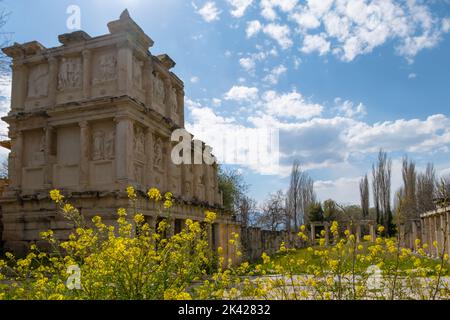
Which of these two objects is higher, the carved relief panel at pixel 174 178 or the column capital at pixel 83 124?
the column capital at pixel 83 124

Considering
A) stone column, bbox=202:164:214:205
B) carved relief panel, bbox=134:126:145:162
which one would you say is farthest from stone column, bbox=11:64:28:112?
stone column, bbox=202:164:214:205

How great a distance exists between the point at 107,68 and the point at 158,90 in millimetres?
3411

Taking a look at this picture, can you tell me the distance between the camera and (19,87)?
19.0m

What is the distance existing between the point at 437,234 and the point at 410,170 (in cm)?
2662

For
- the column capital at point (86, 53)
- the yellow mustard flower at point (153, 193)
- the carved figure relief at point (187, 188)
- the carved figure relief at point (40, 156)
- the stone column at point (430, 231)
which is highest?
the column capital at point (86, 53)

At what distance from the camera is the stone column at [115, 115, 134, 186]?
16.2 metres

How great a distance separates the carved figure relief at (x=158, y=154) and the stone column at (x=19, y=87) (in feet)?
19.8

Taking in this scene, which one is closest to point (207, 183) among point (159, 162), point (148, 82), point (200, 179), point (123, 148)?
point (200, 179)

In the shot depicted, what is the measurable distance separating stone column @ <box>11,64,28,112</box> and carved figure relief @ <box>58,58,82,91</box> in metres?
1.96

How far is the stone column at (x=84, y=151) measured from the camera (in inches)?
666

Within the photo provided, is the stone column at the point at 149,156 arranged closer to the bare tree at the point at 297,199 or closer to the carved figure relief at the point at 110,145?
the carved figure relief at the point at 110,145

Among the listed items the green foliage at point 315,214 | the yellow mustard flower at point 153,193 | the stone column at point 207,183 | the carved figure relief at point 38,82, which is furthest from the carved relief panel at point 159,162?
the green foliage at point 315,214

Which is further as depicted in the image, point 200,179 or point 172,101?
point 200,179

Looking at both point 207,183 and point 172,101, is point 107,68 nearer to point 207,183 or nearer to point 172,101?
point 172,101
